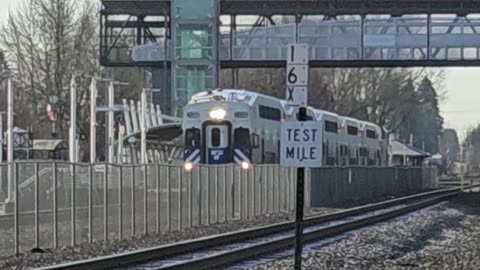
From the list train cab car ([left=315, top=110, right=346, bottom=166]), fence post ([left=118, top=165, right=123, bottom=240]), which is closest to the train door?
train cab car ([left=315, top=110, right=346, bottom=166])

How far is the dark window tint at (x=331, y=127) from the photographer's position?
5043 cm

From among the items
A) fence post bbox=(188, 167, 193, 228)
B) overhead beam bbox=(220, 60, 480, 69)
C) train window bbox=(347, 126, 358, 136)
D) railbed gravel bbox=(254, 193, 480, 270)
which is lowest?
railbed gravel bbox=(254, 193, 480, 270)

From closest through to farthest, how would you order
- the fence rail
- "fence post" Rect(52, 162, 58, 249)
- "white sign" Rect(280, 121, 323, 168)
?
"white sign" Rect(280, 121, 323, 168), "fence post" Rect(52, 162, 58, 249), the fence rail

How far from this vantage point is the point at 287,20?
87.8 m

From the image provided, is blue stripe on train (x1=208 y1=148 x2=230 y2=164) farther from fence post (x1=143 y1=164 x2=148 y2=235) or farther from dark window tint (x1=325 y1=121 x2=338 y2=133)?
fence post (x1=143 y1=164 x2=148 y2=235)

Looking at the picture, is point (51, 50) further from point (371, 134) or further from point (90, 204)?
A: point (90, 204)

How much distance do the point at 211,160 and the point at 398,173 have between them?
1025 inches

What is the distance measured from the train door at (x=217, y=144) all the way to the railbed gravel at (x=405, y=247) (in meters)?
7.27

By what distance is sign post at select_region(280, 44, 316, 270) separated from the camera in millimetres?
14305

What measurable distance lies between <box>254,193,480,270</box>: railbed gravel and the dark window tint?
35.9 feet

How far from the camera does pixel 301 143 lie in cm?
1452

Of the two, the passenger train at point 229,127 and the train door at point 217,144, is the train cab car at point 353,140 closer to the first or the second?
the passenger train at point 229,127

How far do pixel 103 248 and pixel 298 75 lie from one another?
37.0ft

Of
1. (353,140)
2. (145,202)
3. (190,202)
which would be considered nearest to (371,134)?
(353,140)
